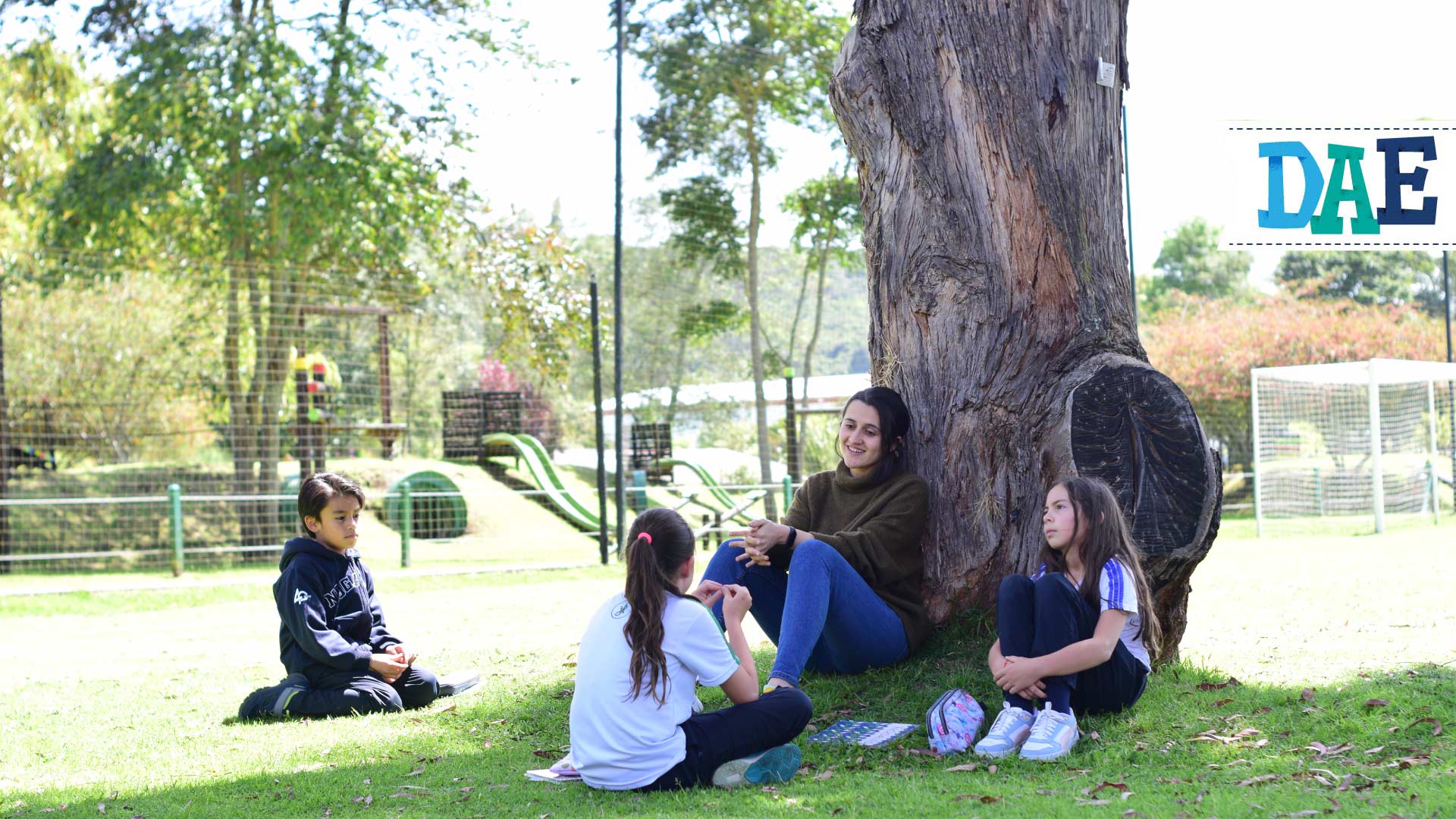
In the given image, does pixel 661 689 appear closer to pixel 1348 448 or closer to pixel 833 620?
pixel 833 620

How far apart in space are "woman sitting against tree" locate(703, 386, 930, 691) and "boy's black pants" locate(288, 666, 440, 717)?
1.27 m

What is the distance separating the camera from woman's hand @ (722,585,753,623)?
134 inches

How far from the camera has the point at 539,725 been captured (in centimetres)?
415

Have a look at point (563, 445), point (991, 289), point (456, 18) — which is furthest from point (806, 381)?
point (991, 289)

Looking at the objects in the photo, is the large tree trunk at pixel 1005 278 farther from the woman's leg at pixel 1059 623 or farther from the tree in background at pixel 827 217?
the tree in background at pixel 827 217

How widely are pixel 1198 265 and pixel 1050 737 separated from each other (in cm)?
4698

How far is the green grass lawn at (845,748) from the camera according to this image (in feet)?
9.71

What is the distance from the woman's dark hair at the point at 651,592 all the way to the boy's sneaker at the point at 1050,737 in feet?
3.29

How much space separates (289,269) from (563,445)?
50.2ft

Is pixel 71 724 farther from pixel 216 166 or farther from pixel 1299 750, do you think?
pixel 216 166

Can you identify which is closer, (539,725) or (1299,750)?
(1299,750)

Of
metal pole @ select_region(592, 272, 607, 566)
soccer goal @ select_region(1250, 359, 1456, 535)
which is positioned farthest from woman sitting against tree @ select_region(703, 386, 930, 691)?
soccer goal @ select_region(1250, 359, 1456, 535)

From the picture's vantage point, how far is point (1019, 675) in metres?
3.34

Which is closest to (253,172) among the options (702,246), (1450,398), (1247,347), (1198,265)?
(702,246)
